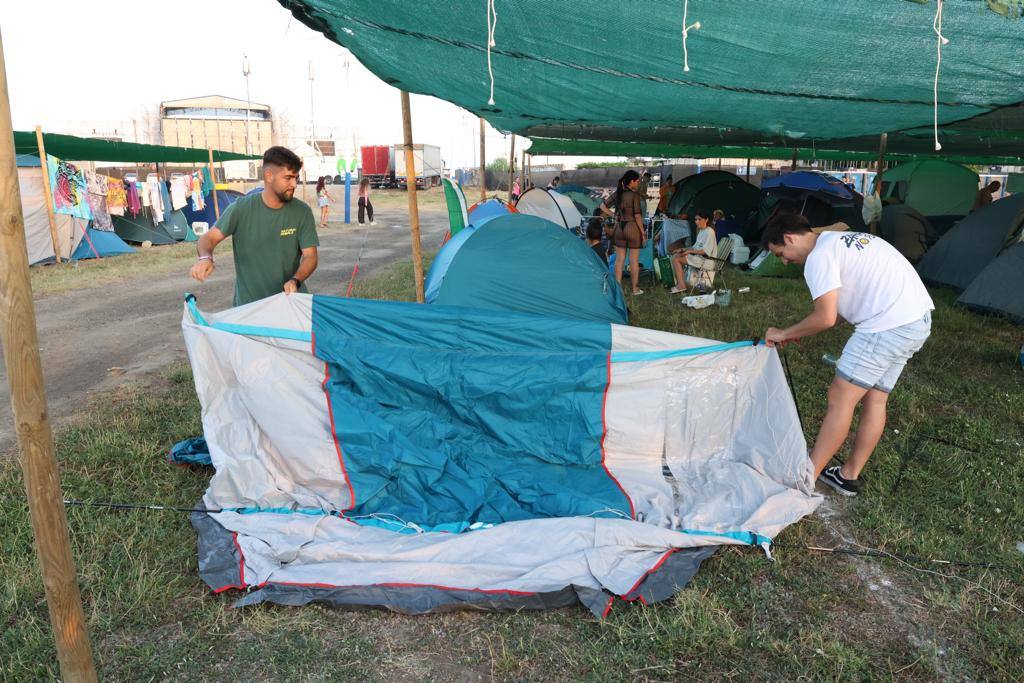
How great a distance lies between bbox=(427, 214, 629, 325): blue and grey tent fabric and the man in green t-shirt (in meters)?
2.16

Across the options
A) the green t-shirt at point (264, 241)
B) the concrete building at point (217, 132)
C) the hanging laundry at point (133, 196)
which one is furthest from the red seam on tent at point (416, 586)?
the concrete building at point (217, 132)

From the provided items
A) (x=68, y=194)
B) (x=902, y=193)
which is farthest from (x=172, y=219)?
(x=902, y=193)

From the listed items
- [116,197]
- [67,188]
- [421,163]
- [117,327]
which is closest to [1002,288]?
[117,327]

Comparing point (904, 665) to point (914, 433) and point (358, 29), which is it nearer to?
point (914, 433)

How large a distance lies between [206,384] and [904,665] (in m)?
3.39

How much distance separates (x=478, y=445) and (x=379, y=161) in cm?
3672

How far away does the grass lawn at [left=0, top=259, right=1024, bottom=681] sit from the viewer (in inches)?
94.2

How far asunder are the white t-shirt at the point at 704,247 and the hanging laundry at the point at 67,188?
34.7ft

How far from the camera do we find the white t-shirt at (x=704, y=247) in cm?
877

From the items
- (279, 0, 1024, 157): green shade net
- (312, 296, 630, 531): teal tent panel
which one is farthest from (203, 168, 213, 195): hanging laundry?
(312, 296, 630, 531): teal tent panel

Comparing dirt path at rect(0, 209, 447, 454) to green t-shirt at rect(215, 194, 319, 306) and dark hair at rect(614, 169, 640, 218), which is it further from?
dark hair at rect(614, 169, 640, 218)

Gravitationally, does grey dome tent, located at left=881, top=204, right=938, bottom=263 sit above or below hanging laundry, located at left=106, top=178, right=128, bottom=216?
below

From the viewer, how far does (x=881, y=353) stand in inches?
135

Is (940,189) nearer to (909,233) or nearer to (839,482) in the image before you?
(909,233)
